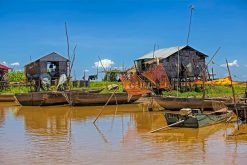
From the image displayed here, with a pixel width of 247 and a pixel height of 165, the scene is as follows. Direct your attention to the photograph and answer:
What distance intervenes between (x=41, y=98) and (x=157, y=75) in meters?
8.10

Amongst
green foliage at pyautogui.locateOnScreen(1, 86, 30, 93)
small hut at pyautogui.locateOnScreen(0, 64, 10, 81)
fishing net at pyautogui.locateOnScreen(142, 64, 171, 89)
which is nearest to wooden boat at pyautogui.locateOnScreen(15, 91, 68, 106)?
fishing net at pyautogui.locateOnScreen(142, 64, 171, 89)

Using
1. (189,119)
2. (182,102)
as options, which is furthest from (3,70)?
(189,119)

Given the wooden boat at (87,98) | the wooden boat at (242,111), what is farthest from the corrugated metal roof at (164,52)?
the wooden boat at (242,111)

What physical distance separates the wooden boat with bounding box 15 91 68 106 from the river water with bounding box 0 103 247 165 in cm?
633

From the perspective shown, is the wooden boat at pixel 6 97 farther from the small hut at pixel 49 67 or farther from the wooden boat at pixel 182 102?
the wooden boat at pixel 182 102

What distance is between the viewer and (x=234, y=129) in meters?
13.5

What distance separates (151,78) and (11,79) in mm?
21062

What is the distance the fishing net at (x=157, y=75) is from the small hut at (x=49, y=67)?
12.6m

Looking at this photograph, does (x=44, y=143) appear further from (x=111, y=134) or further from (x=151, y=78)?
(x=151, y=78)

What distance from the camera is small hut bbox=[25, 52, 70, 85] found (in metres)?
31.6

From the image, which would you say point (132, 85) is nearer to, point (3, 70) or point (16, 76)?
point (3, 70)

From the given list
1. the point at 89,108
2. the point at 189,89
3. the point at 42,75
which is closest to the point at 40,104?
the point at 89,108

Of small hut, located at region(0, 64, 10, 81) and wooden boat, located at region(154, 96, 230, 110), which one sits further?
small hut, located at region(0, 64, 10, 81)

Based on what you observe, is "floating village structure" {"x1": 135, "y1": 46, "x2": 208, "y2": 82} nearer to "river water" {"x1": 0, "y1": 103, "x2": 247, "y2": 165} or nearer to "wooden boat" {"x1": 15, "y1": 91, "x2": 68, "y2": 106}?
"wooden boat" {"x1": 15, "y1": 91, "x2": 68, "y2": 106}
